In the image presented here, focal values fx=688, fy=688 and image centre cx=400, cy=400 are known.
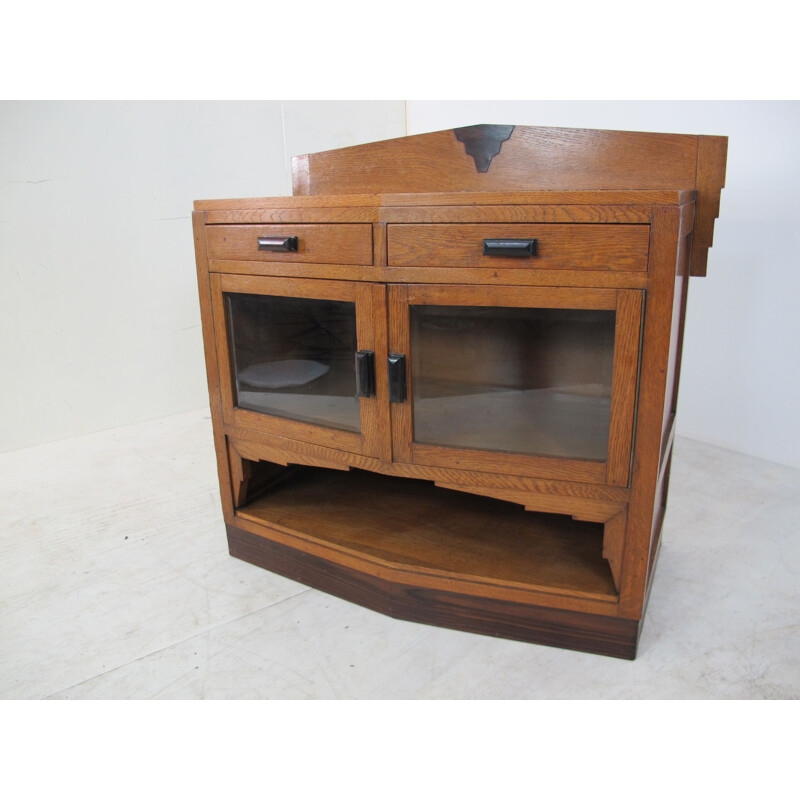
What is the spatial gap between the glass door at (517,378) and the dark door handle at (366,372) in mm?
57

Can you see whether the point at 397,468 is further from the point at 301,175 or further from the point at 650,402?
the point at 301,175

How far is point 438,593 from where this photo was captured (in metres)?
1.56

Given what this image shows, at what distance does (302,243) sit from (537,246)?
0.52 metres

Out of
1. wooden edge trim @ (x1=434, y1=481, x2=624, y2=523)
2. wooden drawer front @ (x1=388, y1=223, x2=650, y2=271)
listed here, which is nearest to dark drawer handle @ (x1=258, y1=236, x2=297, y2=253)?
wooden drawer front @ (x1=388, y1=223, x2=650, y2=271)

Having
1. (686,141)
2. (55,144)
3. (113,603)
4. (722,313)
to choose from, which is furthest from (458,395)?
(55,144)

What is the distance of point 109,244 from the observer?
290 cm

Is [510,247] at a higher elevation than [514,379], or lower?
higher

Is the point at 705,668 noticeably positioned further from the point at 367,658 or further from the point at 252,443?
the point at 252,443

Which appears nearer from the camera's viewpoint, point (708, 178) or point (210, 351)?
point (708, 178)

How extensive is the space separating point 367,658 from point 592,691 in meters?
0.46

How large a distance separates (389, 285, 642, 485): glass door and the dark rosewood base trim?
32cm

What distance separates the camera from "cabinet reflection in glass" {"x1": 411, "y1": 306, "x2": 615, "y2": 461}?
53.6 inches

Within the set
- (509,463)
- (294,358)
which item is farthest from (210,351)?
(509,463)

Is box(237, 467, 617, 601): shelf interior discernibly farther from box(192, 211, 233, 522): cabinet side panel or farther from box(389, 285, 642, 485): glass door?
box(389, 285, 642, 485): glass door
